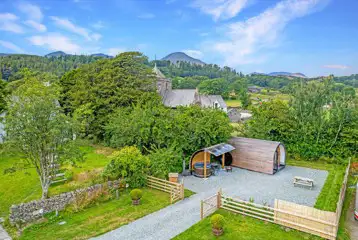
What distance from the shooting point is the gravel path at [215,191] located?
396 inches

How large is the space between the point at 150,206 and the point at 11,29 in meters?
22.6

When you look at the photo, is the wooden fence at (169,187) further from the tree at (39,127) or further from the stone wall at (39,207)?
the tree at (39,127)

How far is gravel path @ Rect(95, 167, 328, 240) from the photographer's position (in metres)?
10.1

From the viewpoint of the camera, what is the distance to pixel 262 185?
15719 mm

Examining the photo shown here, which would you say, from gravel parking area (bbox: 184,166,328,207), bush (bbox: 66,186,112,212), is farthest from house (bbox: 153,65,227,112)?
bush (bbox: 66,186,112,212)

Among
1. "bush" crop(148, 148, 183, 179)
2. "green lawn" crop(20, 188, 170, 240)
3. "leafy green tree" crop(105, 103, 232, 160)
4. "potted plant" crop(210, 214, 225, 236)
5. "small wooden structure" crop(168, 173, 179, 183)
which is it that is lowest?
"green lawn" crop(20, 188, 170, 240)

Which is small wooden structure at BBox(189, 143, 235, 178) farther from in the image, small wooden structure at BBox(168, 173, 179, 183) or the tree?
the tree

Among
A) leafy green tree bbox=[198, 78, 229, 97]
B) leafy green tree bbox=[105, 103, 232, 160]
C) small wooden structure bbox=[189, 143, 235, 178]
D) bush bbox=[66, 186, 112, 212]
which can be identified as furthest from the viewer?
leafy green tree bbox=[198, 78, 229, 97]

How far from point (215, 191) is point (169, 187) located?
2.70 m

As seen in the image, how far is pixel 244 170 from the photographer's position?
18.9m

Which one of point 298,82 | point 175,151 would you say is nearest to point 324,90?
point 298,82

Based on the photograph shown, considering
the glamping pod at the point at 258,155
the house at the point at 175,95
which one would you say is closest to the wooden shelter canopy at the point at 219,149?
the glamping pod at the point at 258,155

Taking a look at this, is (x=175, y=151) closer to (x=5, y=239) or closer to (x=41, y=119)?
(x=41, y=119)

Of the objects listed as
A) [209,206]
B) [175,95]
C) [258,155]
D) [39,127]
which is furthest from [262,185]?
[175,95]
